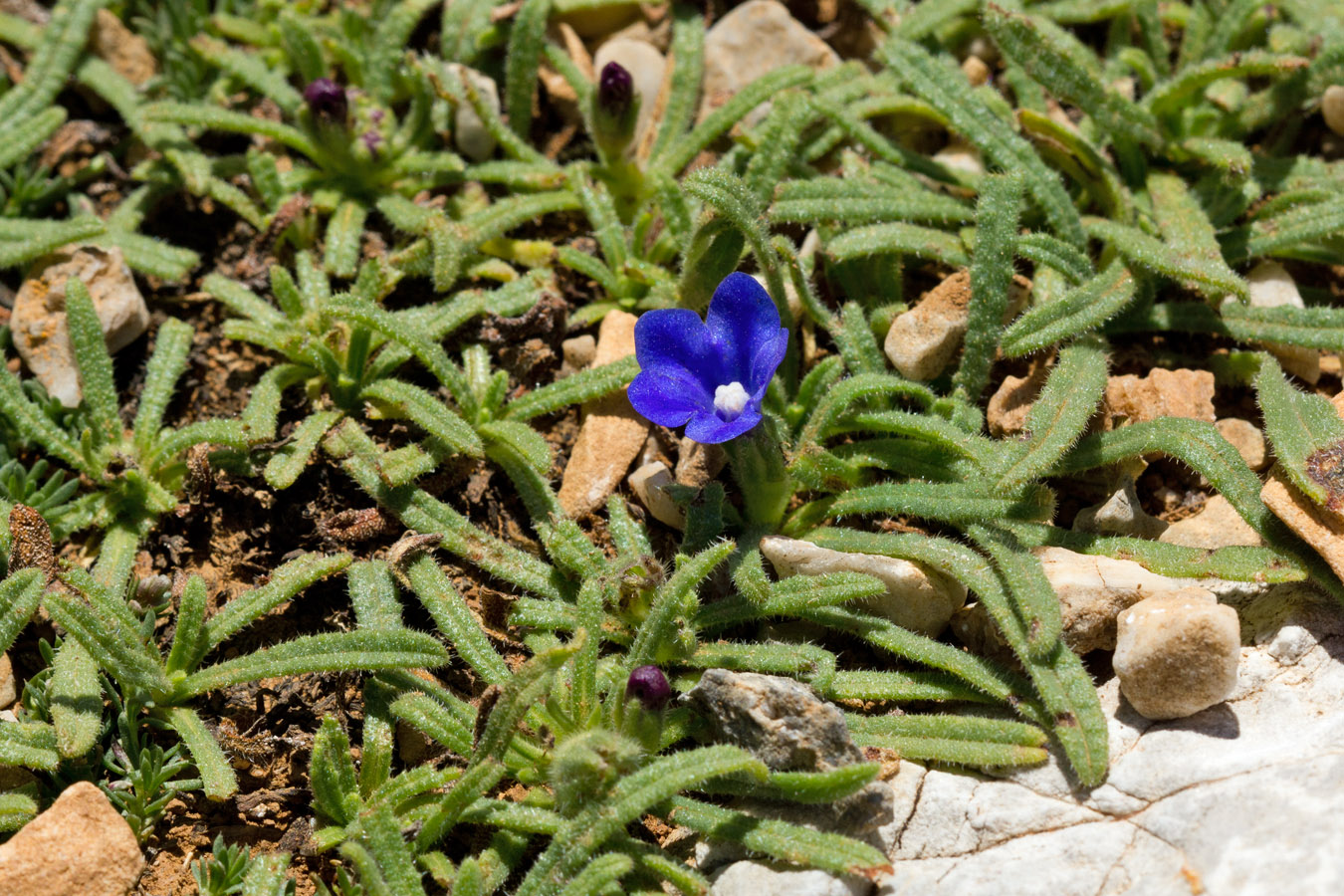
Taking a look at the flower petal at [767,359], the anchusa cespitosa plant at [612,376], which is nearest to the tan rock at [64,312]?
the anchusa cespitosa plant at [612,376]

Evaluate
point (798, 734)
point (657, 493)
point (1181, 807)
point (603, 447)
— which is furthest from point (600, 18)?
point (1181, 807)

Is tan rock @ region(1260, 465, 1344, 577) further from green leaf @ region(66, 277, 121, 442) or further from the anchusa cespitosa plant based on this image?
green leaf @ region(66, 277, 121, 442)

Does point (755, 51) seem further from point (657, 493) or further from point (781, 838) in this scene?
point (781, 838)

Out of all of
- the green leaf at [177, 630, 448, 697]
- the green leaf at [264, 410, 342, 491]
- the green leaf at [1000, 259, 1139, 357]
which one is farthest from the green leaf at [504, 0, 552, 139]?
the green leaf at [177, 630, 448, 697]

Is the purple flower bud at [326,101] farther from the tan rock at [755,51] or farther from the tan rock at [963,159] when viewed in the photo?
the tan rock at [963,159]

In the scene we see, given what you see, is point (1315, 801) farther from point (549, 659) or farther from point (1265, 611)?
point (549, 659)
